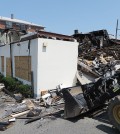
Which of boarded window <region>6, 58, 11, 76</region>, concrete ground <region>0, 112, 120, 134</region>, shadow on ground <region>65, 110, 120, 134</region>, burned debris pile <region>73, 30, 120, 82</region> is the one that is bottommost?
concrete ground <region>0, 112, 120, 134</region>

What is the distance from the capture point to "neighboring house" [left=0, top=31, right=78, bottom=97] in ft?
35.9

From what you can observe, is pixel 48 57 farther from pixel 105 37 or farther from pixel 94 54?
pixel 105 37

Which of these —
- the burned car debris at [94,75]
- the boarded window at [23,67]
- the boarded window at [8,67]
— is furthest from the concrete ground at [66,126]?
the boarded window at [8,67]

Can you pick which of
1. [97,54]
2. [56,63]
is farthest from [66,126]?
[97,54]

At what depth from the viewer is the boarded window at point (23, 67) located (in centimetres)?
1199

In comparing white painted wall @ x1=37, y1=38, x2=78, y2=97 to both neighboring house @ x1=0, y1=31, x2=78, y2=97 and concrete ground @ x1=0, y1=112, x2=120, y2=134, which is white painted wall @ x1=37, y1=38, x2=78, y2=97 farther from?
concrete ground @ x1=0, y1=112, x2=120, y2=134

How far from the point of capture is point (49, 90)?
1134 centimetres

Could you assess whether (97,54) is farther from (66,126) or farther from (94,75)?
(66,126)

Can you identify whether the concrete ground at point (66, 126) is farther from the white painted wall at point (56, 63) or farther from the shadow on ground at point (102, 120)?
the white painted wall at point (56, 63)

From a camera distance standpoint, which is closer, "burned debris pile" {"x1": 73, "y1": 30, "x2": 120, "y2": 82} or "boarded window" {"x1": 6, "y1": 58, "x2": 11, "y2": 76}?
"burned debris pile" {"x1": 73, "y1": 30, "x2": 120, "y2": 82}

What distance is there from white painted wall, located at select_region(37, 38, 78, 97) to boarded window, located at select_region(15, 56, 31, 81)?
1139 mm

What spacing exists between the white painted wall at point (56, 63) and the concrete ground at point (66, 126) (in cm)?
367

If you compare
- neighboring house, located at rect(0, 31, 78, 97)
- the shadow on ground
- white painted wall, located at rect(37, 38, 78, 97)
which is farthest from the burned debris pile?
the shadow on ground

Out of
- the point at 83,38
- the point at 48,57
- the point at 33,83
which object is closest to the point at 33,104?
the point at 33,83
